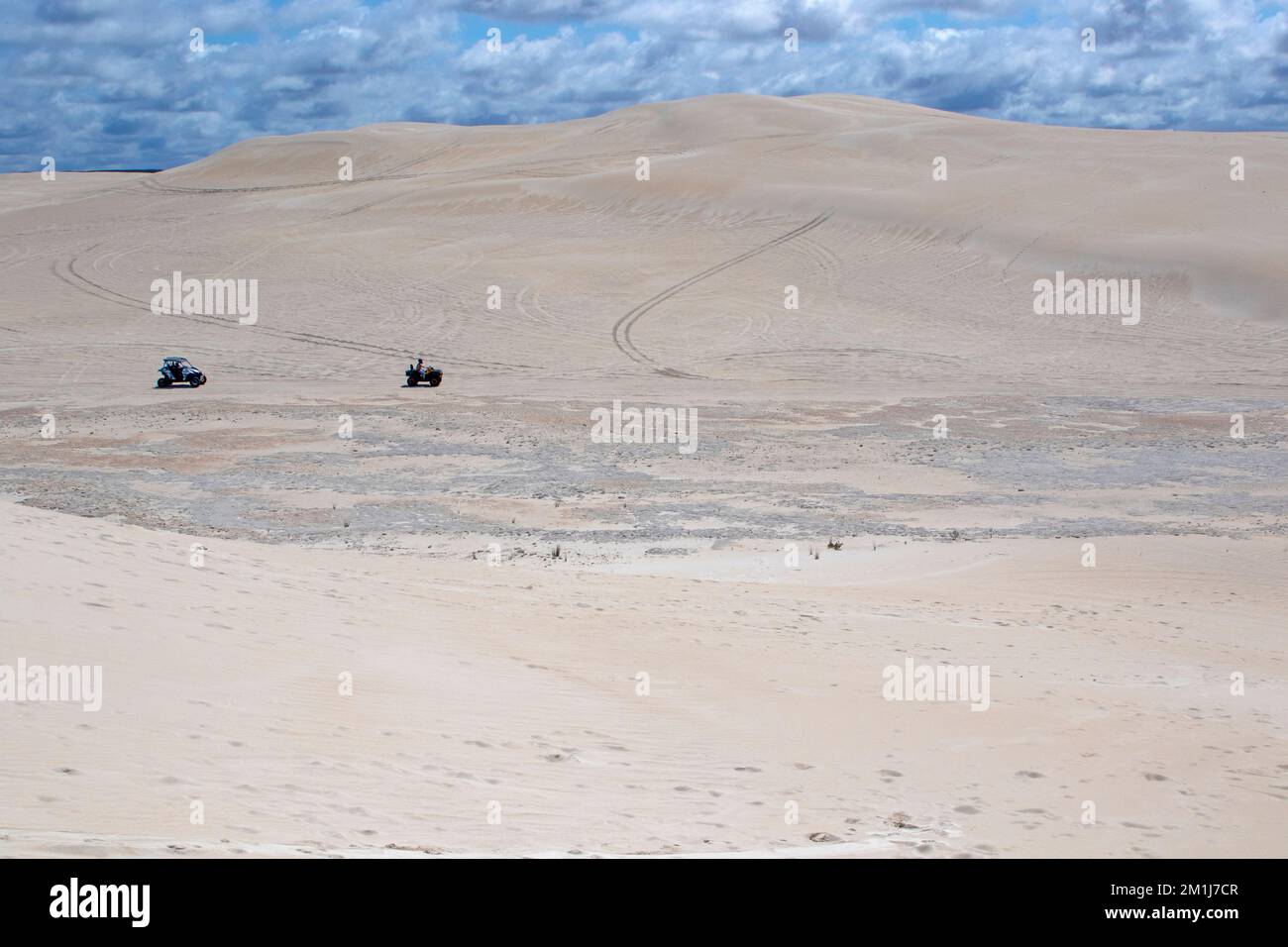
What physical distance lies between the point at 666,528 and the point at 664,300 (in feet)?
78.3

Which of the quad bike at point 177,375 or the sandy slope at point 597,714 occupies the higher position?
the quad bike at point 177,375

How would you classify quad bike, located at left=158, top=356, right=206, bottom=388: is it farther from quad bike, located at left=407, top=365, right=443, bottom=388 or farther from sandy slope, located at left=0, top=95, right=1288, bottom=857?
quad bike, located at left=407, top=365, right=443, bottom=388

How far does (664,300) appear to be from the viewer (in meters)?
39.8

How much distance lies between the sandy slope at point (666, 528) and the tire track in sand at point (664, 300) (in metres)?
0.23

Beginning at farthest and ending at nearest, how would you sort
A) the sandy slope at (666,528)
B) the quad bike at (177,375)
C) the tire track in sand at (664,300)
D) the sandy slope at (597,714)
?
the tire track in sand at (664,300) → the quad bike at (177,375) → the sandy slope at (666,528) → the sandy slope at (597,714)

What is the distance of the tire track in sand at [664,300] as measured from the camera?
33250 mm

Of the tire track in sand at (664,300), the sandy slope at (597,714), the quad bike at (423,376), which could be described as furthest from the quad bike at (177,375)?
the sandy slope at (597,714)

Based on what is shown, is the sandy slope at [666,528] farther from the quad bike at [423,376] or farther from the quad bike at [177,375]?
the quad bike at [177,375]

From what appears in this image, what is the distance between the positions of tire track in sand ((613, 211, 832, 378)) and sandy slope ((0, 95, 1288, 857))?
9.1 inches

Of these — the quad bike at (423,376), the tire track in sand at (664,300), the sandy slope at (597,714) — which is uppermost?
the tire track in sand at (664,300)

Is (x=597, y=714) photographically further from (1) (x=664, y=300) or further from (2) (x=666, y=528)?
(1) (x=664, y=300)

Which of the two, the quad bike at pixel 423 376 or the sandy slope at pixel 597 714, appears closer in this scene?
the sandy slope at pixel 597 714

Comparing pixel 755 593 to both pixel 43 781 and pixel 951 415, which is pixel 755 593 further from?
pixel 951 415

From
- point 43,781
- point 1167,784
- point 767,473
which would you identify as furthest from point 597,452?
point 43,781
